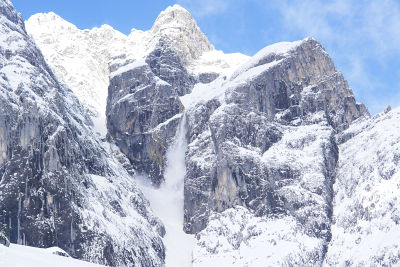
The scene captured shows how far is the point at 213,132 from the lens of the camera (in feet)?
655

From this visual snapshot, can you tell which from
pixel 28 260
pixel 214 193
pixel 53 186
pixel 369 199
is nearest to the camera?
pixel 28 260

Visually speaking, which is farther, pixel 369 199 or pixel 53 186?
pixel 369 199

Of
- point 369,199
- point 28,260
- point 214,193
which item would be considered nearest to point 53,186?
point 214,193

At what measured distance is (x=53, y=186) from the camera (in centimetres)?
14488

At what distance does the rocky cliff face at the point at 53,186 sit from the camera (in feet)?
461

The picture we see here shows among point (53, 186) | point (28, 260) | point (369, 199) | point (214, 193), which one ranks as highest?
point (214, 193)

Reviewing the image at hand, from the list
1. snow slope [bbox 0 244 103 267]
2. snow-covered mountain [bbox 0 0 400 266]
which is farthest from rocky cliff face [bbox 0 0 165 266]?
snow slope [bbox 0 244 103 267]

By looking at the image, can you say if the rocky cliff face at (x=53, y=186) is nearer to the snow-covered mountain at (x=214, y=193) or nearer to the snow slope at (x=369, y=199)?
the snow-covered mountain at (x=214, y=193)

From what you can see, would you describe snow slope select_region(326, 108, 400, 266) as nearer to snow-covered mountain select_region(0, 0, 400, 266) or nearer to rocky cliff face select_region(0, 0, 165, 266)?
snow-covered mountain select_region(0, 0, 400, 266)

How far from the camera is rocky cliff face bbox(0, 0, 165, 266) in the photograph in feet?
461

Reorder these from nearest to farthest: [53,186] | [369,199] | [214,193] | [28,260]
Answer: [28,260] < [53,186] < [369,199] < [214,193]

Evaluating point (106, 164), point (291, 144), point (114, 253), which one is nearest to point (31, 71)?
point (106, 164)

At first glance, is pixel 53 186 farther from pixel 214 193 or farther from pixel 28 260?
pixel 28 260

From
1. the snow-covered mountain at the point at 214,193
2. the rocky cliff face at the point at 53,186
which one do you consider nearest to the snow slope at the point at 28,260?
the rocky cliff face at the point at 53,186
